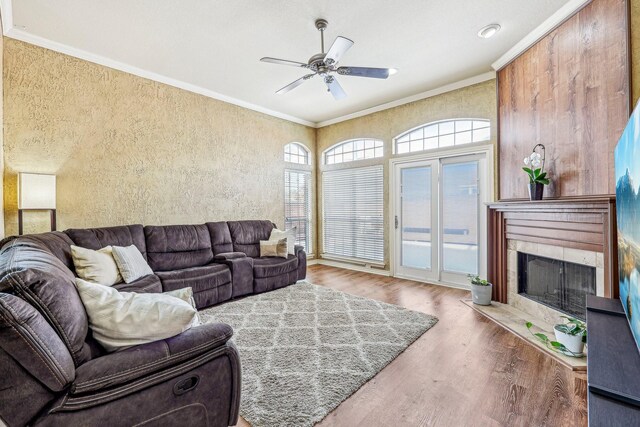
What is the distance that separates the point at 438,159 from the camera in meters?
4.54

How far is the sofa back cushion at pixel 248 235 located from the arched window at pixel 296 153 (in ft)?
5.52

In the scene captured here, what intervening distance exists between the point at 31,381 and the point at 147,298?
0.48 metres

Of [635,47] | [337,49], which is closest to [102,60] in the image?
[337,49]

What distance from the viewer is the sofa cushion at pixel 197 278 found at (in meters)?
3.24

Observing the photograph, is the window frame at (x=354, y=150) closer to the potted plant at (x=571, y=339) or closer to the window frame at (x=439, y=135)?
the window frame at (x=439, y=135)

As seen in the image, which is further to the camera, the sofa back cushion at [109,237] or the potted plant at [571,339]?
the sofa back cushion at [109,237]

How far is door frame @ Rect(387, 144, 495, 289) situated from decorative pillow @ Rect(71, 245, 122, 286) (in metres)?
4.03

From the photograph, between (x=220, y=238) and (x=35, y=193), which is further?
(x=220, y=238)

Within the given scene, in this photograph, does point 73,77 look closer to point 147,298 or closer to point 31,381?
point 147,298

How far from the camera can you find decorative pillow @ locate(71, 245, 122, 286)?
2.65 m

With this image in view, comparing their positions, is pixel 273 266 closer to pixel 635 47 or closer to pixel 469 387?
pixel 469 387

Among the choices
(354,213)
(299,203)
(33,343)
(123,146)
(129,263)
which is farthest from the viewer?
(299,203)

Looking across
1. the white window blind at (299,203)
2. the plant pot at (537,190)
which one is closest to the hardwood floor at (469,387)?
the plant pot at (537,190)

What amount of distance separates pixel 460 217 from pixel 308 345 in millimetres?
3087
